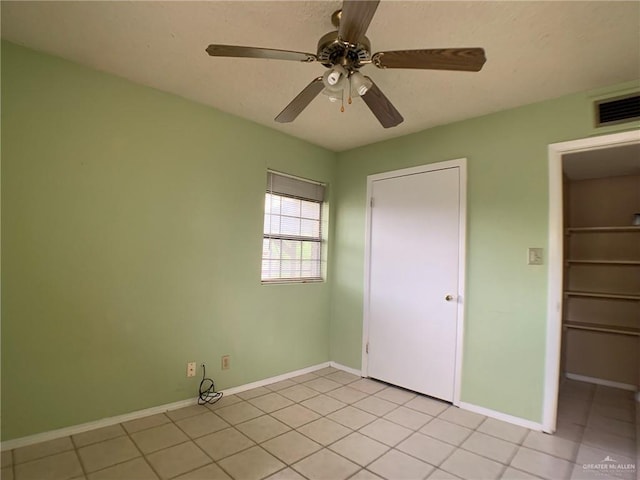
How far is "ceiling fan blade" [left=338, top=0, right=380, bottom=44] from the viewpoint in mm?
1163

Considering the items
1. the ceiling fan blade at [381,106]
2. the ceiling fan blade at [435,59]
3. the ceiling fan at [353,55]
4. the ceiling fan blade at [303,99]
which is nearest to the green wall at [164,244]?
the ceiling fan blade at [303,99]

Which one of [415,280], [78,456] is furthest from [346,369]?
[78,456]

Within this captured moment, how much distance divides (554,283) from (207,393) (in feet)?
9.13

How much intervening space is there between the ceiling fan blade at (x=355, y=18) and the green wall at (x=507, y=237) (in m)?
1.81

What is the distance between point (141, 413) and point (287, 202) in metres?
2.14

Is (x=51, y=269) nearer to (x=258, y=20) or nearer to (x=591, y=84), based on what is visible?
(x=258, y=20)

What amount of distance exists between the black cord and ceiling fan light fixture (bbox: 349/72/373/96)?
7.80ft

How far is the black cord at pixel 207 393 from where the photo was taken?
267 centimetres

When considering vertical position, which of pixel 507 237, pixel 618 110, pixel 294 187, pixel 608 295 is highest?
pixel 618 110

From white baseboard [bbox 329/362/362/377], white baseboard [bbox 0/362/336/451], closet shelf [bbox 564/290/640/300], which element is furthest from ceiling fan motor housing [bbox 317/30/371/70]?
closet shelf [bbox 564/290/640/300]

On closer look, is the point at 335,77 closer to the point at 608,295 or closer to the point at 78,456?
the point at 78,456

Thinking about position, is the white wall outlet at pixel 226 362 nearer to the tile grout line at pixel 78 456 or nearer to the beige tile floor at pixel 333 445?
the beige tile floor at pixel 333 445

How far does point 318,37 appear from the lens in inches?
71.2

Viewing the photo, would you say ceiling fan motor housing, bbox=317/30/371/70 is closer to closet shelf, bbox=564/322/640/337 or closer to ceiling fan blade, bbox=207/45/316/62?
ceiling fan blade, bbox=207/45/316/62
